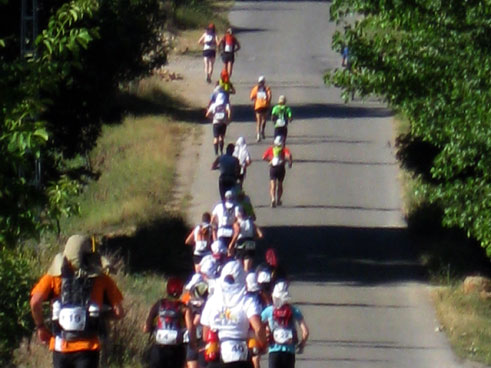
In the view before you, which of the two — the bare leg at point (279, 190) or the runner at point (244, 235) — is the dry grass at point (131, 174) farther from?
the runner at point (244, 235)

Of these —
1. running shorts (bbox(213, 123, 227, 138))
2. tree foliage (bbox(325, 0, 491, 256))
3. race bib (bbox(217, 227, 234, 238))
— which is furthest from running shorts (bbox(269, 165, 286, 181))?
tree foliage (bbox(325, 0, 491, 256))

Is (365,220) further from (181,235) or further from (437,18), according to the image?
(437,18)

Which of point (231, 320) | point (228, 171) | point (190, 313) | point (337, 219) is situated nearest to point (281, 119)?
point (337, 219)

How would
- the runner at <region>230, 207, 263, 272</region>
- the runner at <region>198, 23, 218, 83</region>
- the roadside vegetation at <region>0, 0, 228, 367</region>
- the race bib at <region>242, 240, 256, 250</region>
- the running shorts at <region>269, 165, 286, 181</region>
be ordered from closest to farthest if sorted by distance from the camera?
the roadside vegetation at <region>0, 0, 228, 367</region>, the runner at <region>230, 207, 263, 272</region>, the race bib at <region>242, 240, 256, 250</region>, the running shorts at <region>269, 165, 286, 181</region>, the runner at <region>198, 23, 218, 83</region>

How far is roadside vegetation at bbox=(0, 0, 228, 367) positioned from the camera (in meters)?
8.17

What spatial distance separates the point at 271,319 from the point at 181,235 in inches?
482

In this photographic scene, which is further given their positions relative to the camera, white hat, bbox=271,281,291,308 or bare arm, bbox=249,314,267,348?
white hat, bbox=271,281,291,308

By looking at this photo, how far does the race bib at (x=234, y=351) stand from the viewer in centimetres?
1168

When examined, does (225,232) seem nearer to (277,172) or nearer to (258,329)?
(277,172)

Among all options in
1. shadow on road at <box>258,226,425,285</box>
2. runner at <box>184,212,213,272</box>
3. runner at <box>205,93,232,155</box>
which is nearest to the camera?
runner at <box>184,212,213,272</box>

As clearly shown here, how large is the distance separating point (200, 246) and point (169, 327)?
265 inches

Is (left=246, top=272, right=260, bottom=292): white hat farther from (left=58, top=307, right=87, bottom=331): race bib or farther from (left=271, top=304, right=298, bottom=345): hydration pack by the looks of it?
(left=58, top=307, right=87, bottom=331): race bib

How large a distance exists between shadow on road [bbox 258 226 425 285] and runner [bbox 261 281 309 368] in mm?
9684

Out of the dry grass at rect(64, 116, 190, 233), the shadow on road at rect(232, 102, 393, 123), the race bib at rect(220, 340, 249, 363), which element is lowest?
the shadow on road at rect(232, 102, 393, 123)
